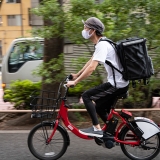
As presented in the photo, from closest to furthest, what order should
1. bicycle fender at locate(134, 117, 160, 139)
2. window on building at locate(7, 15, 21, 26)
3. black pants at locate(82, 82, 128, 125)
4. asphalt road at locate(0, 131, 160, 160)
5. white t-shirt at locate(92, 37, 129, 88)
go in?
white t-shirt at locate(92, 37, 129, 88)
black pants at locate(82, 82, 128, 125)
bicycle fender at locate(134, 117, 160, 139)
asphalt road at locate(0, 131, 160, 160)
window on building at locate(7, 15, 21, 26)

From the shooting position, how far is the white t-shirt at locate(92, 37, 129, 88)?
4059 mm

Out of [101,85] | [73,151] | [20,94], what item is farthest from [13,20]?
[101,85]

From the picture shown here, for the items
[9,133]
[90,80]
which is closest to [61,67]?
[90,80]

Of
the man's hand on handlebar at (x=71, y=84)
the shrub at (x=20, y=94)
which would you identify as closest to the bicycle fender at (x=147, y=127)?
the man's hand on handlebar at (x=71, y=84)

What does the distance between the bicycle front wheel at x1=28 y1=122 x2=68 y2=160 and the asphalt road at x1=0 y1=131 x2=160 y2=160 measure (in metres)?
0.18

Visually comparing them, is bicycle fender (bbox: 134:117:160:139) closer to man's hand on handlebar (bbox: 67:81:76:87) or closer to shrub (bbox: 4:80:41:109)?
man's hand on handlebar (bbox: 67:81:76:87)

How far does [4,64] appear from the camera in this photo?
9.51m

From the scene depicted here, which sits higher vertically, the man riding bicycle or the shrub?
the man riding bicycle

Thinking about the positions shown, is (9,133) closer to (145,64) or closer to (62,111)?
(62,111)

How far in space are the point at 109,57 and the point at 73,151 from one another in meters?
1.75

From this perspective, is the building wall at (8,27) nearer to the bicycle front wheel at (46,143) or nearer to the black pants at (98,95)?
the bicycle front wheel at (46,143)

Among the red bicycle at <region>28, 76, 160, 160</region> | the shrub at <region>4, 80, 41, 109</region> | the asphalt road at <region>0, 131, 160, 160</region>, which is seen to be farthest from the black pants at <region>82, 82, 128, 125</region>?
the shrub at <region>4, 80, 41, 109</region>

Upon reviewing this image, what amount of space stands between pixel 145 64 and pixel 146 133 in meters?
0.98

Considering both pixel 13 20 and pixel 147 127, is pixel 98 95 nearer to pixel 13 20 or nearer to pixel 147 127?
pixel 147 127
